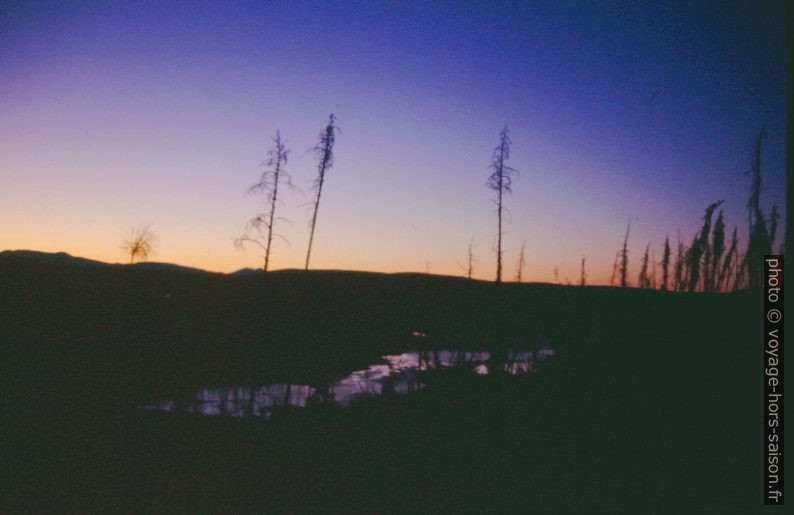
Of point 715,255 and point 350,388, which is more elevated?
point 715,255

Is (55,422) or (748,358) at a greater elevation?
(748,358)

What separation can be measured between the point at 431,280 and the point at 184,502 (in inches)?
975

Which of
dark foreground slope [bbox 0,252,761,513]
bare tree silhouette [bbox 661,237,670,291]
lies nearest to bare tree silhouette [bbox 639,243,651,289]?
bare tree silhouette [bbox 661,237,670,291]

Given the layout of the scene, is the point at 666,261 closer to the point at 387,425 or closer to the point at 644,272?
the point at 644,272

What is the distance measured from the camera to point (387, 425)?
8.54 meters

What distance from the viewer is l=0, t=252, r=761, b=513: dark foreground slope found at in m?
6.25

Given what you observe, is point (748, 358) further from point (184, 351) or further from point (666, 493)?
point (184, 351)

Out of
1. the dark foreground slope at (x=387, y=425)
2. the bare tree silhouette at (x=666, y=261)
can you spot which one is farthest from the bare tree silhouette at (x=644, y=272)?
the dark foreground slope at (x=387, y=425)

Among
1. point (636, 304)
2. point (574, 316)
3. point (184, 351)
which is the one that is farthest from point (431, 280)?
point (184, 351)

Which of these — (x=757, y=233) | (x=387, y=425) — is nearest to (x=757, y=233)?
(x=757, y=233)

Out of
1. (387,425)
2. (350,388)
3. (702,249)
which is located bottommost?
(350,388)

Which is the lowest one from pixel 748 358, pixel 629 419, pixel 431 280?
pixel 629 419

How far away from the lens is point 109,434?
30.1 feet

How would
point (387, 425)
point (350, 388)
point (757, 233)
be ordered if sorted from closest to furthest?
point (387, 425), point (350, 388), point (757, 233)
